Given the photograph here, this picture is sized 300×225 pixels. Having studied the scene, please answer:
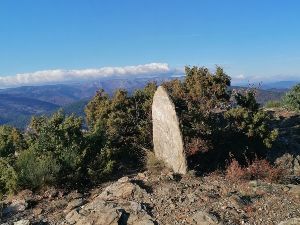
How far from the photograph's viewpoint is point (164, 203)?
14.5 m

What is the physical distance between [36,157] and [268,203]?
9.13m

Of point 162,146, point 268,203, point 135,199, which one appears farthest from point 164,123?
point 268,203

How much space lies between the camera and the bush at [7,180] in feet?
55.0

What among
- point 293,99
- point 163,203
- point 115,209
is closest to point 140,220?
point 115,209

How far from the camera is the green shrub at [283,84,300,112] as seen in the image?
1404 inches

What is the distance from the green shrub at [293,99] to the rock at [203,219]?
23.8m

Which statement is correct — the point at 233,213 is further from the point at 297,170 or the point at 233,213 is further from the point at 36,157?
the point at 297,170

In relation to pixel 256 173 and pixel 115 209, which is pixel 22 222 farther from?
pixel 256 173

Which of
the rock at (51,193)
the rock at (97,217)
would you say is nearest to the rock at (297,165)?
the rock at (97,217)

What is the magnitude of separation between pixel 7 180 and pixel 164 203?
21.4ft

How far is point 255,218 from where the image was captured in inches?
523

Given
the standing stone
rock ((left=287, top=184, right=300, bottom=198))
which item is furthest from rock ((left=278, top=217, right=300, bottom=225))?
the standing stone

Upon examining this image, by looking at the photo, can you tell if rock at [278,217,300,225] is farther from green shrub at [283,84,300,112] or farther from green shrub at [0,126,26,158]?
green shrub at [283,84,300,112]

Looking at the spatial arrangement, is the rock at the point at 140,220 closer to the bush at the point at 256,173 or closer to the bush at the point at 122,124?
the bush at the point at 256,173
